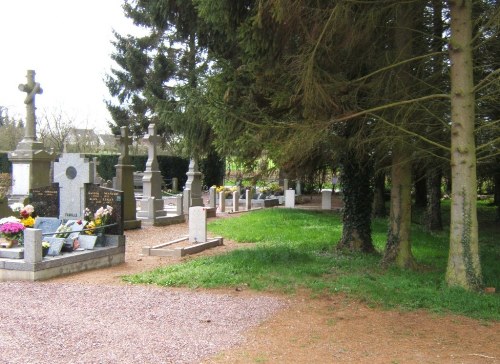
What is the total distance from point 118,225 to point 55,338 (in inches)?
197

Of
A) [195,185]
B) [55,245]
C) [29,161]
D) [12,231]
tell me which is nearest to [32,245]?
[55,245]

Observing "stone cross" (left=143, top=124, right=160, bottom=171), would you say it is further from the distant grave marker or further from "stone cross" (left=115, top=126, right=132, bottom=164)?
the distant grave marker

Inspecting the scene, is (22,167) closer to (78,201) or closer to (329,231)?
(78,201)

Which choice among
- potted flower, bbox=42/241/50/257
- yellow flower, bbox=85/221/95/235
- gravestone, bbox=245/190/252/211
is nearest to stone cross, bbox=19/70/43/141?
yellow flower, bbox=85/221/95/235

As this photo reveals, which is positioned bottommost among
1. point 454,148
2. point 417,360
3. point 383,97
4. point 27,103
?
point 417,360

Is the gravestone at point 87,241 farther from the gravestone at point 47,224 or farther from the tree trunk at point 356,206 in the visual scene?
the tree trunk at point 356,206

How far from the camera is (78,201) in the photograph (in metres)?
10.9

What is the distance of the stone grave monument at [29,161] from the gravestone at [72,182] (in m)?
5.53

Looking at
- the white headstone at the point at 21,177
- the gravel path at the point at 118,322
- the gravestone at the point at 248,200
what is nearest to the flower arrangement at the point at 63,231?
the gravel path at the point at 118,322

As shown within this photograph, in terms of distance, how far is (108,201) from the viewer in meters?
10.6

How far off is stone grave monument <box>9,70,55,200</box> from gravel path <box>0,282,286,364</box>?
8.70 meters

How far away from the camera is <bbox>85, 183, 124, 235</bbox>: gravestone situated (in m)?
10.4

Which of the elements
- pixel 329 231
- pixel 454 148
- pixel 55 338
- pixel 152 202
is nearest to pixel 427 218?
pixel 329 231

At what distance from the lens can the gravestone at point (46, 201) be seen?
1103cm
